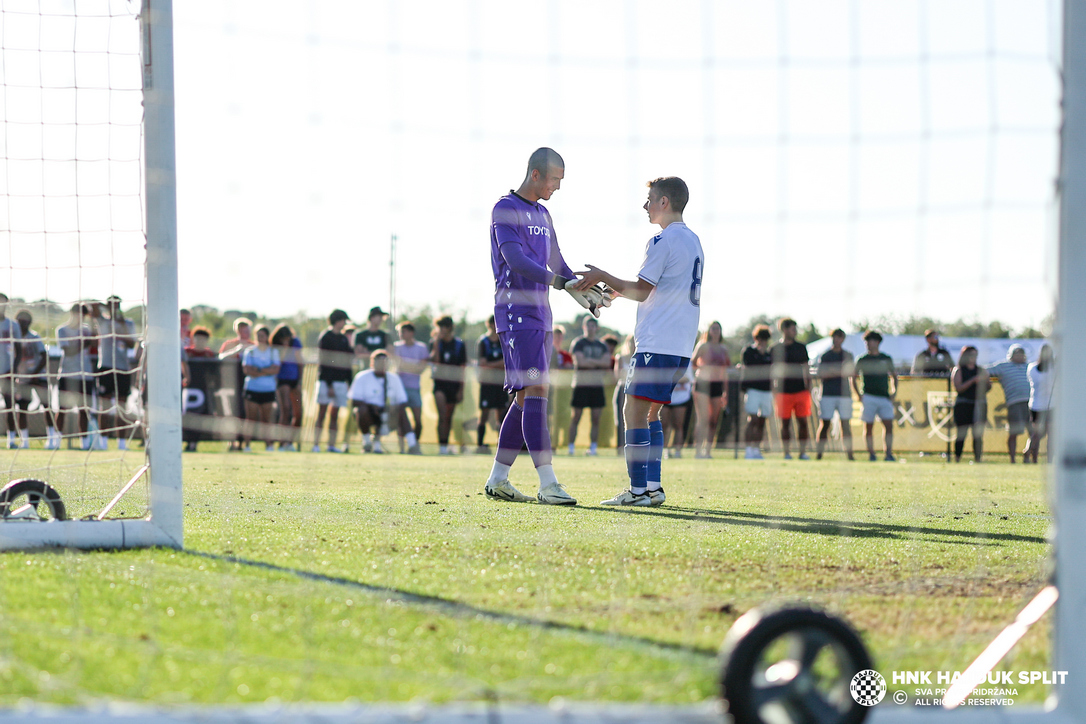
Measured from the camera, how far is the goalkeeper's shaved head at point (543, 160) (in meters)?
5.35

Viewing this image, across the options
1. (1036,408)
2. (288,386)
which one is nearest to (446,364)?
(288,386)

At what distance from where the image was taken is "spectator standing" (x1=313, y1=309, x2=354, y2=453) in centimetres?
1153

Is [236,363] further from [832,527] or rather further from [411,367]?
[832,527]

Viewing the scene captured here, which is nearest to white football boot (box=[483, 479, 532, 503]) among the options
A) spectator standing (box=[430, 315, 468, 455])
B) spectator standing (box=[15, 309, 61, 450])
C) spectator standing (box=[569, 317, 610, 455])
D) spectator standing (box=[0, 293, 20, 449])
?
spectator standing (box=[0, 293, 20, 449])

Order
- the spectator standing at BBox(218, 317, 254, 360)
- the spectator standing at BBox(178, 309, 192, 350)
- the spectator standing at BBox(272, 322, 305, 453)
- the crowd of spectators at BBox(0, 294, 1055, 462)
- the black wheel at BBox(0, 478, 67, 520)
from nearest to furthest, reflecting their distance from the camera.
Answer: the black wheel at BBox(0, 478, 67, 520)
the crowd of spectators at BBox(0, 294, 1055, 462)
the spectator standing at BBox(272, 322, 305, 453)
the spectator standing at BBox(178, 309, 192, 350)
the spectator standing at BBox(218, 317, 254, 360)

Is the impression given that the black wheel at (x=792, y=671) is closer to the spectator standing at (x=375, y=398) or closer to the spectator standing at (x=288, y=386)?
the spectator standing at (x=375, y=398)

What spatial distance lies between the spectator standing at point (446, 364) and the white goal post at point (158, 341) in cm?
842

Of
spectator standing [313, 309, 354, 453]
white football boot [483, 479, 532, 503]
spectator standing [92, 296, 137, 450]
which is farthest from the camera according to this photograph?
spectator standing [313, 309, 354, 453]

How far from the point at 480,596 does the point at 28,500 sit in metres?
2.31

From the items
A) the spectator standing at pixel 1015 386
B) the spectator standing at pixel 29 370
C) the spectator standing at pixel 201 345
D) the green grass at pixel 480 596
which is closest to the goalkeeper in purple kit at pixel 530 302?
the green grass at pixel 480 596

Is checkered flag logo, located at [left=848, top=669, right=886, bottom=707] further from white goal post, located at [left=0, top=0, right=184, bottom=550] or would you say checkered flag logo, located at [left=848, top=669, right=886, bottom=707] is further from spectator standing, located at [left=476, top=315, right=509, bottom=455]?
spectator standing, located at [left=476, top=315, right=509, bottom=455]

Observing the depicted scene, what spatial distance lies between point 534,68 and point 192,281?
6.15 feet

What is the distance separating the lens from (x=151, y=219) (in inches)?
146

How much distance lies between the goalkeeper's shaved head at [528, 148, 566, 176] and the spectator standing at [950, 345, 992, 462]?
8.74 meters
